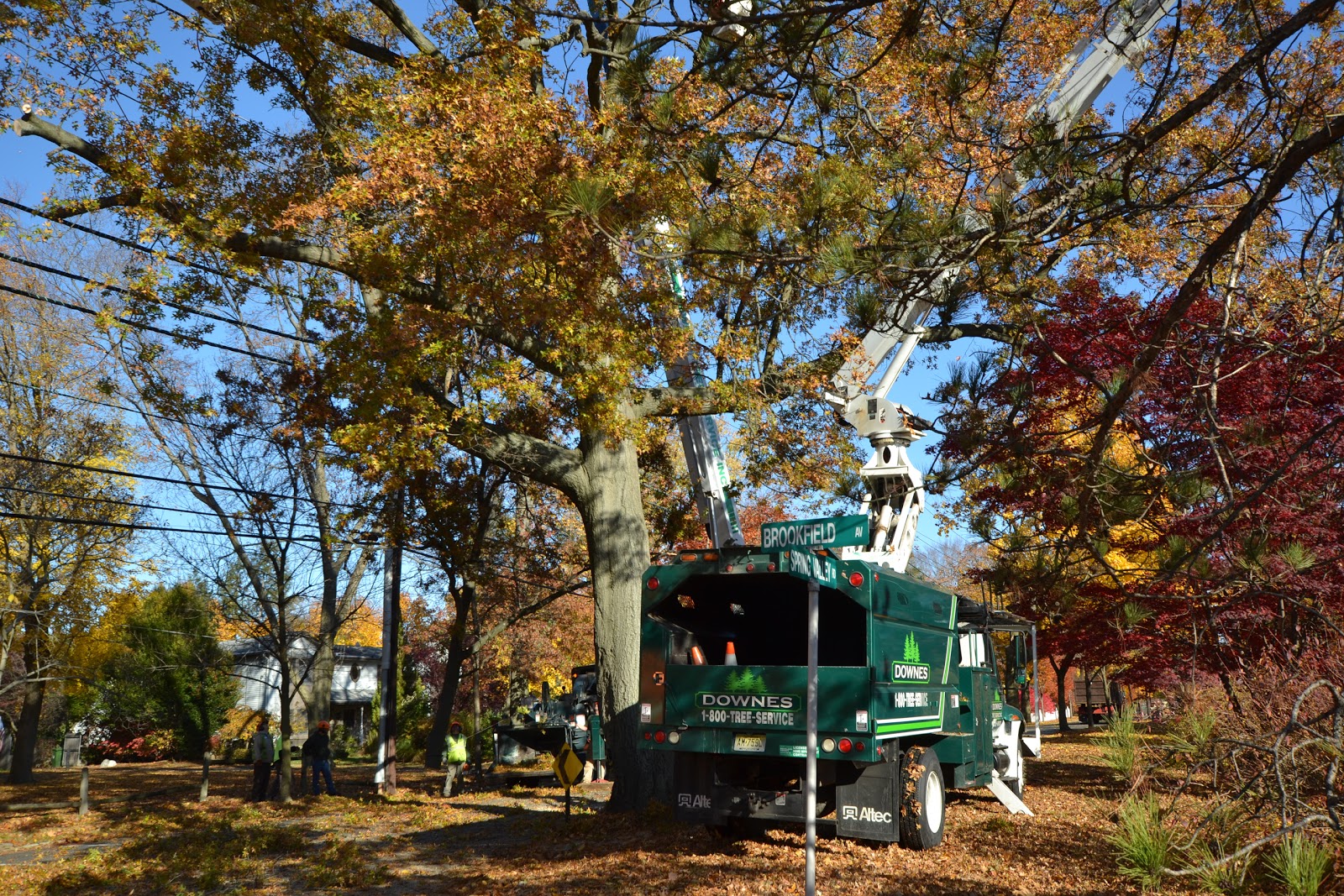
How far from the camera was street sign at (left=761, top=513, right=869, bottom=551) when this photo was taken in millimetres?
7663

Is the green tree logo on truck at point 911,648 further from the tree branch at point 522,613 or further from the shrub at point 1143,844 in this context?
the tree branch at point 522,613

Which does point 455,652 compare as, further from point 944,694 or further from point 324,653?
point 944,694

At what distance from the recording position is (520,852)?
A: 35.9 ft

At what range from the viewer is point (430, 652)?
1563 inches

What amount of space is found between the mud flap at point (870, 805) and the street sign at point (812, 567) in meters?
1.85

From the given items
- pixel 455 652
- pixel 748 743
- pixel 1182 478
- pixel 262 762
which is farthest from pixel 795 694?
pixel 455 652

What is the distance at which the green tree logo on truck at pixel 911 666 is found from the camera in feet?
32.3

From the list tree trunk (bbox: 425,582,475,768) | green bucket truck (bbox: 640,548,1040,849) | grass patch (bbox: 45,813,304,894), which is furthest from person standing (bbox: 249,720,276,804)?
green bucket truck (bbox: 640,548,1040,849)

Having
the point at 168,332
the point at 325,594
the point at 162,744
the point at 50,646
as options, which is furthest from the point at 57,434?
the point at 162,744

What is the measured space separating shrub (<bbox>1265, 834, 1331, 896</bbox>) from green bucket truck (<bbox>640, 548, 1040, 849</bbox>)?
3.40m

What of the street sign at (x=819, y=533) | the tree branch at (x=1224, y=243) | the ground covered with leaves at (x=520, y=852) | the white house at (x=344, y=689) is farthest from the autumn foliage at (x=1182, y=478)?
the white house at (x=344, y=689)

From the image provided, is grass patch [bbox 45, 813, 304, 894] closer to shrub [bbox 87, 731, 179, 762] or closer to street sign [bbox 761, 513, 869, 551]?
street sign [bbox 761, 513, 869, 551]

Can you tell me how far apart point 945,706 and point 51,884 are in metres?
9.24

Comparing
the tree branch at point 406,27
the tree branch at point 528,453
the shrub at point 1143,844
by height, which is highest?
the tree branch at point 406,27
